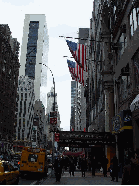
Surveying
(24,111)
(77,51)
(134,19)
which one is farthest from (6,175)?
(24,111)

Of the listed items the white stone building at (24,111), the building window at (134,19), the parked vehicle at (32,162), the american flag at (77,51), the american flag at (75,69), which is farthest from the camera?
the white stone building at (24,111)

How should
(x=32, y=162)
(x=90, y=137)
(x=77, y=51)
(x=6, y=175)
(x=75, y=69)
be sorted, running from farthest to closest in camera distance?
(x=75, y=69), (x=90, y=137), (x=77, y=51), (x=32, y=162), (x=6, y=175)

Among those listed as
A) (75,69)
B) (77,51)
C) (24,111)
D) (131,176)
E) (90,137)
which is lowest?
(131,176)

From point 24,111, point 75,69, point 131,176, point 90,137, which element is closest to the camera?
point 131,176

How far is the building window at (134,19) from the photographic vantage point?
63.0ft

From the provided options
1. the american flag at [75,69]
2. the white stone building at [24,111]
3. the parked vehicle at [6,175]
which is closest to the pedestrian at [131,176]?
the parked vehicle at [6,175]

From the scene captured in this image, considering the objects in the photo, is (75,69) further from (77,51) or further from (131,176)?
(131,176)

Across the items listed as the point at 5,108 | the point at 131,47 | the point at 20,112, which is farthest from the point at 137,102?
the point at 20,112

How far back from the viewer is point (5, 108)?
9281cm

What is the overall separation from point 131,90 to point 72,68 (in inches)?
526

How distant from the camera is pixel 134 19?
20031 millimetres

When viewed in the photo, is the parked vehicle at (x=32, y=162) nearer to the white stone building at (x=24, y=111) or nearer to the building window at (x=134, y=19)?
the building window at (x=134, y=19)

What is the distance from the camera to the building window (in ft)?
63.0

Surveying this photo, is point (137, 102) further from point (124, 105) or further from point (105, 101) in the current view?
point (105, 101)
